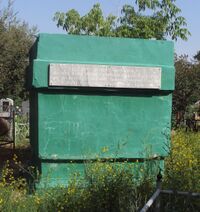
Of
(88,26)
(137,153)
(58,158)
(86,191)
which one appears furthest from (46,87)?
(88,26)

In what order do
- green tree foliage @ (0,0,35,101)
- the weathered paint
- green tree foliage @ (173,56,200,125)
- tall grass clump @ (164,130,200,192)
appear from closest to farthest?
tall grass clump @ (164,130,200,192) → the weathered paint → green tree foliage @ (0,0,35,101) → green tree foliage @ (173,56,200,125)

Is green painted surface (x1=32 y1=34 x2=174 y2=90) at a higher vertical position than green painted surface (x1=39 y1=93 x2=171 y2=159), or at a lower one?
higher

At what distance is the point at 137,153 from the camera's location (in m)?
8.25

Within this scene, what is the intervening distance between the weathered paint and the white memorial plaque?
0.10 meters

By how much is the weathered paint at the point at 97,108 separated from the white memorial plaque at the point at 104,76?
102 mm

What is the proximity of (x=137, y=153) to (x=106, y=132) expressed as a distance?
0.63 meters

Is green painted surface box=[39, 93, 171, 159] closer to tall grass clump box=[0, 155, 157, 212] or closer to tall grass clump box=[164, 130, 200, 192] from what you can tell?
tall grass clump box=[164, 130, 200, 192]

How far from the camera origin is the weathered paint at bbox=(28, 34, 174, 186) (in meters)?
7.94

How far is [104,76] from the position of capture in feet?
26.0

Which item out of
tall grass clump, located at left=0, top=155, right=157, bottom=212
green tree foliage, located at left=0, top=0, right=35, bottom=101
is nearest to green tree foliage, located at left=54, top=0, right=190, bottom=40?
green tree foliage, located at left=0, top=0, right=35, bottom=101

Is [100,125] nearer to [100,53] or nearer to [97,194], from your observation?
[100,53]

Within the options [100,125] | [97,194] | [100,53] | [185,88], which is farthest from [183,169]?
[185,88]

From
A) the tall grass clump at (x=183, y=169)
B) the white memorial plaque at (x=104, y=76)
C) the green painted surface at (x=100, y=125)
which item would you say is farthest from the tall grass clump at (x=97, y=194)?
the white memorial plaque at (x=104, y=76)

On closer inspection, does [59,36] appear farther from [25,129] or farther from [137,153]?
[25,129]
